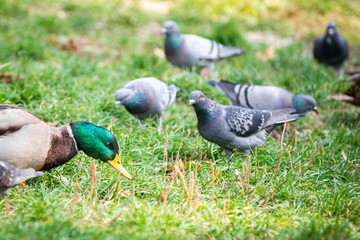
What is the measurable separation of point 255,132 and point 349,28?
5844 millimetres

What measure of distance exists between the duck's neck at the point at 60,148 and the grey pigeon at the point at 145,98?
1353 millimetres

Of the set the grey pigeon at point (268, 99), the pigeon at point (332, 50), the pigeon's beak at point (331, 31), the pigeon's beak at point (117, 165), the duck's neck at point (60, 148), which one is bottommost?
the pigeon at point (332, 50)

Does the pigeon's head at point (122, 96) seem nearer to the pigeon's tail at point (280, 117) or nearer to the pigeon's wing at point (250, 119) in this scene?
the pigeon's wing at point (250, 119)

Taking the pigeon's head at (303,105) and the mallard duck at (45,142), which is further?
the pigeon's head at (303,105)

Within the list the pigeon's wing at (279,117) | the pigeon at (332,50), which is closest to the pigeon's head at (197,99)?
the pigeon's wing at (279,117)

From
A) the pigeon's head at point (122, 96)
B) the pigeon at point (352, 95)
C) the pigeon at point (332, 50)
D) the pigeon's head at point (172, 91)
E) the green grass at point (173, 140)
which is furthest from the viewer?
the pigeon at point (332, 50)

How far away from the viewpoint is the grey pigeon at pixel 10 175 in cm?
385

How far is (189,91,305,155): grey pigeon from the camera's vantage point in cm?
507

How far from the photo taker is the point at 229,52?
7820 mm

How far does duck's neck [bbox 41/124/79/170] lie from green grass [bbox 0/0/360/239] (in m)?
0.18

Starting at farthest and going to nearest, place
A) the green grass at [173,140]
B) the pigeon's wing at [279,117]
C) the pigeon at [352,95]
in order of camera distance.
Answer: the pigeon at [352,95]
the pigeon's wing at [279,117]
the green grass at [173,140]

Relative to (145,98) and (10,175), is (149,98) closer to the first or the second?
(145,98)

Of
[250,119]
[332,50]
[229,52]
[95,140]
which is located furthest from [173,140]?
[332,50]

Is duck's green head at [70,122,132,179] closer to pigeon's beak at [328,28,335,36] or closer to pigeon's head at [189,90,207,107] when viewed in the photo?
pigeon's head at [189,90,207,107]
